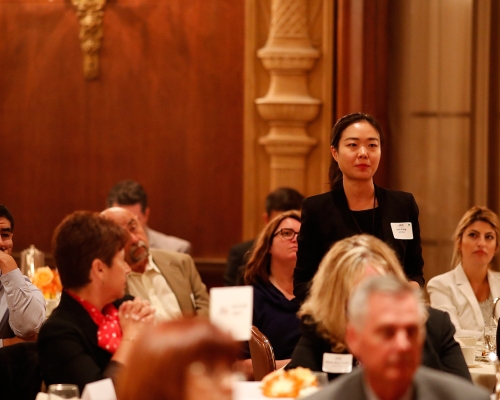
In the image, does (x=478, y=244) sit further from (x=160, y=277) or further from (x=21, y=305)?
(x=21, y=305)

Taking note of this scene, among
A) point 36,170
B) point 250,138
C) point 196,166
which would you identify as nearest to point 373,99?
point 250,138

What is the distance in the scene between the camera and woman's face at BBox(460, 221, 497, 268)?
4.95m

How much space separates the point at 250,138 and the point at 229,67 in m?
0.57

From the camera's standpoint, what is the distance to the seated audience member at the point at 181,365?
1.56 m

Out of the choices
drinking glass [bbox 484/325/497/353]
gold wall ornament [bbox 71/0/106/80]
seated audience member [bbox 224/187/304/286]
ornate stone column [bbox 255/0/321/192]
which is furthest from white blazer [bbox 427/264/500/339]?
gold wall ornament [bbox 71/0/106/80]

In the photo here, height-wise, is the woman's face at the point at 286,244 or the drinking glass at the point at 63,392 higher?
the woman's face at the point at 286,244

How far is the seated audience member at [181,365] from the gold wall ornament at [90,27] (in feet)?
17.5

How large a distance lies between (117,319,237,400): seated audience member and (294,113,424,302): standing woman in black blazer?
6.28 ft

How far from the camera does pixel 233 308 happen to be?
2639 millimetres

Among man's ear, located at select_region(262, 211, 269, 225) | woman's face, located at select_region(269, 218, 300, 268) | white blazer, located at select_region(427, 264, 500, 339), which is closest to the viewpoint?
woman's face, located at select_region(269, 218, 300, 268)

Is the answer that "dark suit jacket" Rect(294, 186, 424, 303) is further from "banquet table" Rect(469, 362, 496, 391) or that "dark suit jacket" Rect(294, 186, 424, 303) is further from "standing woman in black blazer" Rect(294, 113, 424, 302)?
"banquet table" Rect(469, 362, 496, 391)

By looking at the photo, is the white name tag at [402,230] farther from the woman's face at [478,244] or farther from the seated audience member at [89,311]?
the woman's face at [478,244]

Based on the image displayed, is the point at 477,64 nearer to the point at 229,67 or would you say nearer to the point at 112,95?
the point at 229,67

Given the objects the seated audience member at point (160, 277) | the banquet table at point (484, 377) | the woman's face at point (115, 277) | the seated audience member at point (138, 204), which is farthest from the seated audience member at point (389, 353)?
the seated audience member at point (138, 204)
